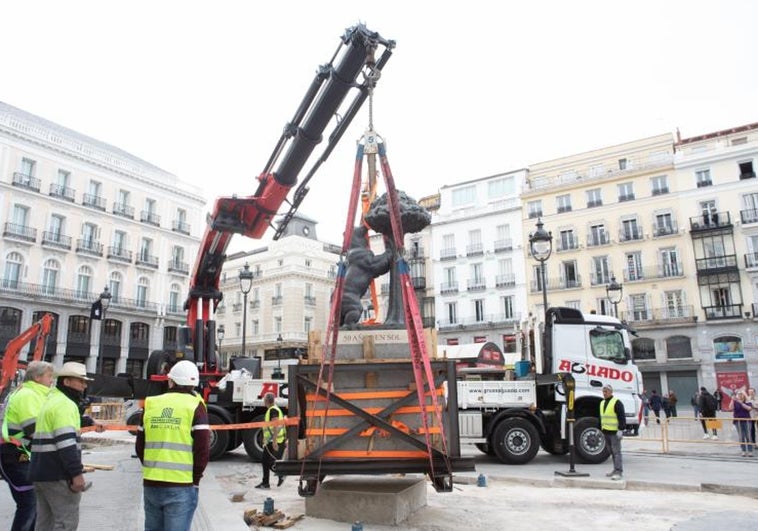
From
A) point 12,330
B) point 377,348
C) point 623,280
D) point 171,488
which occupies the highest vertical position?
point 623,280

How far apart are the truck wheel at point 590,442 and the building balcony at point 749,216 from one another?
3197 cm

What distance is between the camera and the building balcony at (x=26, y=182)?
1476 inches

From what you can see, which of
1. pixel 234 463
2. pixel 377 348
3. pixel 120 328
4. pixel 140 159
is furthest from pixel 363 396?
pixel 140 159

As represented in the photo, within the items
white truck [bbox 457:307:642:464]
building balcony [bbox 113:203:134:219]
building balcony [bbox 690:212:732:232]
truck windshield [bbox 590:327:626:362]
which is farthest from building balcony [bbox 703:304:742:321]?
building balcony [bbox 113:203:134:219]

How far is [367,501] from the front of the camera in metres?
6.72

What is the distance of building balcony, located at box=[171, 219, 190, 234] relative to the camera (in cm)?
4684

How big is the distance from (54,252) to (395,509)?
39623mm

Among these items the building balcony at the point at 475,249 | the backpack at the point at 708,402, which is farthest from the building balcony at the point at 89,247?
the backpack at the point at 708,402

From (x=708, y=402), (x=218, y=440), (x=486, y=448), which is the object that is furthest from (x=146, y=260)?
(x=708, y=402)

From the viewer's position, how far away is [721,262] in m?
37.8

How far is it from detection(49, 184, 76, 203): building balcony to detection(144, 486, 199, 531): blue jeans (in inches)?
1622

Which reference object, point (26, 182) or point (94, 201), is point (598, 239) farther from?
point (26, 182)

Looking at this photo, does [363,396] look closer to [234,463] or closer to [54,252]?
[234,463]

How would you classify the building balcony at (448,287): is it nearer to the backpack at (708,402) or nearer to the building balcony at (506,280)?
the building balcony at (506,280)
